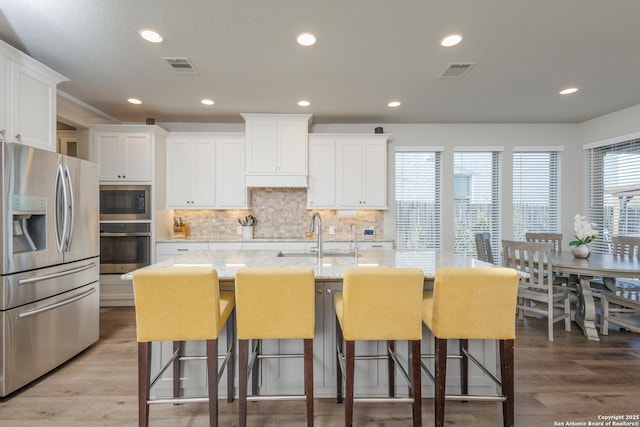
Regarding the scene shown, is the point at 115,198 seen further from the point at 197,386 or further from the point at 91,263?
the point at 197,386

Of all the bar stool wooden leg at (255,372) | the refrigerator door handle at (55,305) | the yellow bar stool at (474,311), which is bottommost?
the bar stool wooden leg at (255,372)

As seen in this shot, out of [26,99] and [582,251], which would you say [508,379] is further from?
[26,99]

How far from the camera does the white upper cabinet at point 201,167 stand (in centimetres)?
434

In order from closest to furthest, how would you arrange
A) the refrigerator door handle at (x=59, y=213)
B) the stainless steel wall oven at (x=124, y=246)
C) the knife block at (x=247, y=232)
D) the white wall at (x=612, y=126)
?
1. the refrigerator door handle at (x=59, y=213)
2. the white wall at (x=612, y=126)
3. the stainless steel wall oven at (x=124, y=246)
4. the knife block at (x=247, y=232)

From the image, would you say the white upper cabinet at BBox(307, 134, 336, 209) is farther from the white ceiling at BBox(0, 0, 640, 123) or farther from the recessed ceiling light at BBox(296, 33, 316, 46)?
the recessed ceiling light at BBox(296, 33, 316, 46)

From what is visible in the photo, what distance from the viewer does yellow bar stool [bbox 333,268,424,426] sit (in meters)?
1.62

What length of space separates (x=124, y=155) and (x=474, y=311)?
14.7ft

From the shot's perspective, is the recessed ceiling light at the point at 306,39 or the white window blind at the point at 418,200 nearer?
the recessed ceiling light at the point at 306,39

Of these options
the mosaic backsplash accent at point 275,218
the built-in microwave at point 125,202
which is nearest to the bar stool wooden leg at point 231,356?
the mosaic backsplash accent at point 275,218

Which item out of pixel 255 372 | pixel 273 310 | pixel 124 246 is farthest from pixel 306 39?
pixel 124 246

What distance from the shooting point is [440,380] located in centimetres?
167

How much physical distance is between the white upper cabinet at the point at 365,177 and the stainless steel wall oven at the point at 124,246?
2734mm

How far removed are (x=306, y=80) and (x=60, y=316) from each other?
3.07 metres

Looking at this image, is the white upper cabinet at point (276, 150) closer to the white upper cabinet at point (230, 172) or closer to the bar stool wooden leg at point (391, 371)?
the white upper cabinet at point (230, 172)
